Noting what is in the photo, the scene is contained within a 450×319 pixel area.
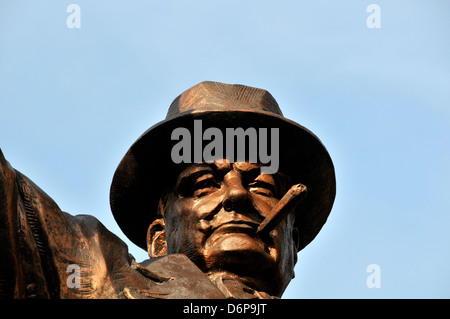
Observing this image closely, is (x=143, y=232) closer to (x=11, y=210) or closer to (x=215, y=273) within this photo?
(x=215, y=273)

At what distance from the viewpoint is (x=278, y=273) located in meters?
8.65

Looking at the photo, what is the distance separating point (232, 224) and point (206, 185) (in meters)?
0.63

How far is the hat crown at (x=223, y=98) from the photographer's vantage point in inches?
375

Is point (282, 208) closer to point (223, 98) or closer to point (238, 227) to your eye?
point (238, 227)

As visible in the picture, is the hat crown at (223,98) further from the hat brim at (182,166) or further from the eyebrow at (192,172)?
the eyebrow at (192,172)

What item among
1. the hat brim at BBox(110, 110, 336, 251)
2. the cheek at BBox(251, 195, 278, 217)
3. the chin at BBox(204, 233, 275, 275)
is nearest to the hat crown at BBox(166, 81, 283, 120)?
the hat brim at BBox(110, 110, 336, 251)

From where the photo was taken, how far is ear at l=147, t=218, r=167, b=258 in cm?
961

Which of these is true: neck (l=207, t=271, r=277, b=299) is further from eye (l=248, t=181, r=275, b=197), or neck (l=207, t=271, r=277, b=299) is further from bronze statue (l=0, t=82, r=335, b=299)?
eye (l=248, t=181, r=275, b=197)

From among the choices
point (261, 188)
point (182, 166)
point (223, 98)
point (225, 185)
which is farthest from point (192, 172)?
point (223, 98)

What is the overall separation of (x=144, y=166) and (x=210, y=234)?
1167 millimetres
